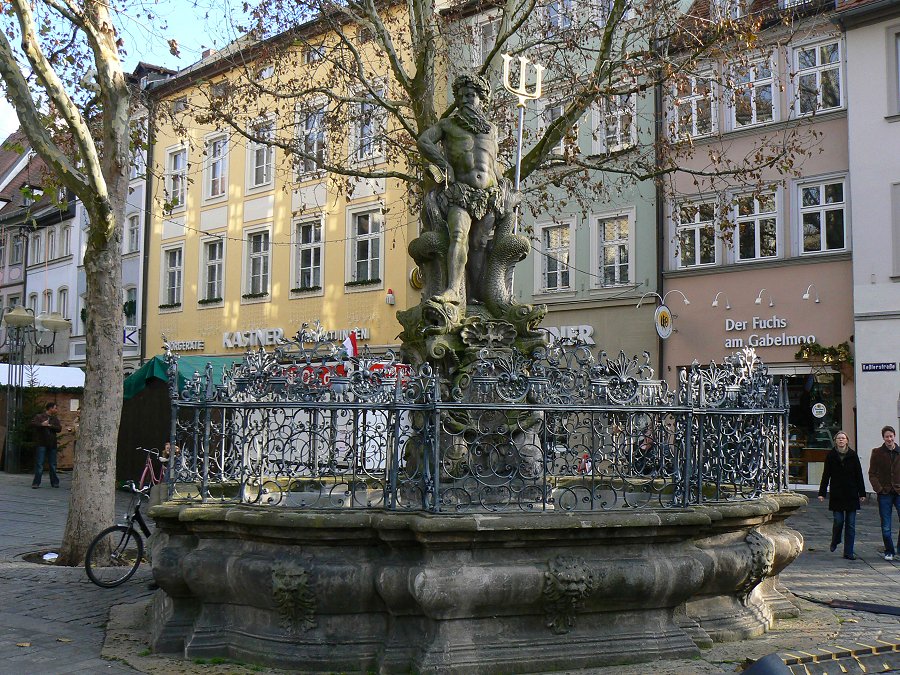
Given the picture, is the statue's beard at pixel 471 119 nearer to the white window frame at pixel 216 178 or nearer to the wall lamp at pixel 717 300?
the wall lamp at pixel 717 300

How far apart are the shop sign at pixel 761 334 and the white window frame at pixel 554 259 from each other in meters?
4.24

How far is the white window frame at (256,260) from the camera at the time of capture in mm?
29641

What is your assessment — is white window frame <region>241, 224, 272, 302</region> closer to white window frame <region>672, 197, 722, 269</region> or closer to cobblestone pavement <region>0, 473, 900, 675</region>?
white window frame <region>672, 197, 722, 269</region>

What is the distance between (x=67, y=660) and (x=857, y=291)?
54.8 feet

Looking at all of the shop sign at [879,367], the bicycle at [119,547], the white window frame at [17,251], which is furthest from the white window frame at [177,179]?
the bicycle at [119,547]

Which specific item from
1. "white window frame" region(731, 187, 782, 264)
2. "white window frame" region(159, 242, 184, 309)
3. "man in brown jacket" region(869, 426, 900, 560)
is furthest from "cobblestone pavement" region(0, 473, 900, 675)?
"white window frame" region(159, 242, 184, 309)

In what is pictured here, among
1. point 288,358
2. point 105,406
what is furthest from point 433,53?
point 288,358

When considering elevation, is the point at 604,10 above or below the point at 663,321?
above

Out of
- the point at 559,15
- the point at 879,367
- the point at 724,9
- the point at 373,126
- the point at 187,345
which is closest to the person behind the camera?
the point at 724,9

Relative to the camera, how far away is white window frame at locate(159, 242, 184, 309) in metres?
32.9

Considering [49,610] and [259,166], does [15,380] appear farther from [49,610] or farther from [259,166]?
[49,610]

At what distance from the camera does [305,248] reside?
28.7m

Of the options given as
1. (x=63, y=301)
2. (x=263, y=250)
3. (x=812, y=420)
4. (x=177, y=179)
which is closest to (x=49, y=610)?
(x=812, y=420)

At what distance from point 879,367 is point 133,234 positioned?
25.5 m
